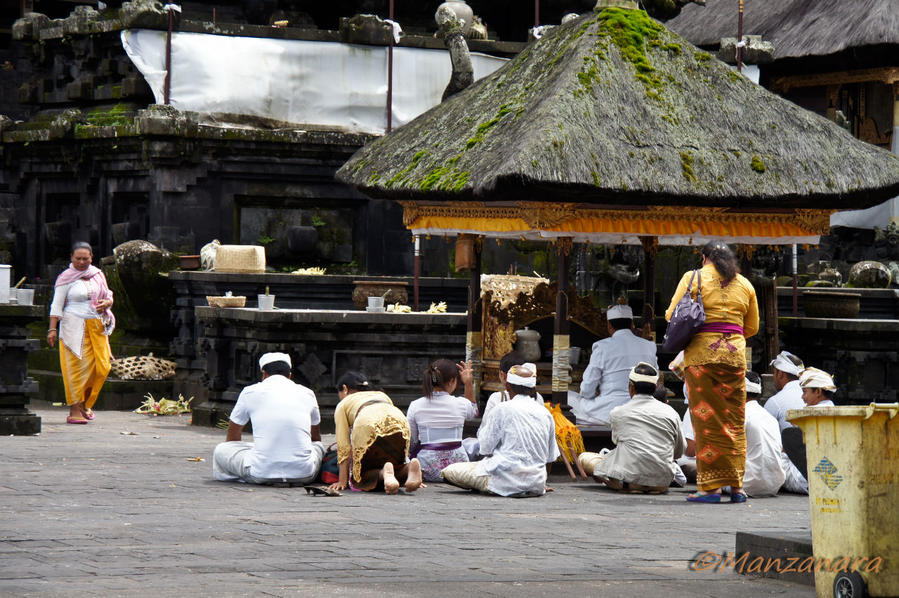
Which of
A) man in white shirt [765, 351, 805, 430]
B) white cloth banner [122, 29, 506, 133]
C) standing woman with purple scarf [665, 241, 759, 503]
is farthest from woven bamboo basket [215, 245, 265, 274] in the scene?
standing woman with purple scarf [665, 241, 759, 503]

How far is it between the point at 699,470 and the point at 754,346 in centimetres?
570

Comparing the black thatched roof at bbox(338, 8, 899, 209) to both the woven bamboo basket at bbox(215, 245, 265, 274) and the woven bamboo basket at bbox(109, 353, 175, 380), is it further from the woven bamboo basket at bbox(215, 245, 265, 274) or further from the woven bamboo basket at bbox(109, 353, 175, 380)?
the woven bamboo basket at bbox(109, 353, 175, 380)

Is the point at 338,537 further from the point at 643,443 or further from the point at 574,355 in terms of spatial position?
the point at 574,355

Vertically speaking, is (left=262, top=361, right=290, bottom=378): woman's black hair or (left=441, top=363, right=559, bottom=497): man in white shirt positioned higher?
(left=262, top=361, right=290, bottom=378): woman's black hair

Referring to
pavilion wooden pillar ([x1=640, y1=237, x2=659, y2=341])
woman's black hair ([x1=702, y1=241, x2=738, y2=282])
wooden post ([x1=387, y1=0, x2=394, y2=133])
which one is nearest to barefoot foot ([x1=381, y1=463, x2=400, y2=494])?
woman's black hair ([x1=702, y1=241, x2=738, y2=282])

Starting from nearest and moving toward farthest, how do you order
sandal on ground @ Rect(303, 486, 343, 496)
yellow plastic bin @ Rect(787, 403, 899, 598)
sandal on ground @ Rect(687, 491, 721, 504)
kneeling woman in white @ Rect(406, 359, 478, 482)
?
yellow plastic bin @ Rect(787, 403, 899, 598)
sandal on ground @ Rect(303, 486, 343, 496)
sandal on ground @ Rect(687, 491, 721, 504)
kneeling woman in white @ Rect(406, 359, 478, 482)

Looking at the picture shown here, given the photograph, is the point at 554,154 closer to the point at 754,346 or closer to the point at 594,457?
the point at 594,457

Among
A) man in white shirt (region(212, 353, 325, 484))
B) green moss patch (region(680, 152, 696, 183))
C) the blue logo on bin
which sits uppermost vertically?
green moss patch (region(680, 152, 696, 183))

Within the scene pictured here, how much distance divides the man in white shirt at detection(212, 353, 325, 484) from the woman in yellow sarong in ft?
0.92

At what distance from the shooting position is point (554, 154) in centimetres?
1203

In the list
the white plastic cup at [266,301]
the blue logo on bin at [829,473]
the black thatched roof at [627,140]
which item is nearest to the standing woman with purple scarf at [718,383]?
the black thatched roof at [627,140]

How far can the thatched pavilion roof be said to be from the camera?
1223 cm

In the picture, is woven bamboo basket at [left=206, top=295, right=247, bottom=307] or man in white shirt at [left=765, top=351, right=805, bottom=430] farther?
woven bamboo basket at [left=206, top=295, right=247, bottom=307]

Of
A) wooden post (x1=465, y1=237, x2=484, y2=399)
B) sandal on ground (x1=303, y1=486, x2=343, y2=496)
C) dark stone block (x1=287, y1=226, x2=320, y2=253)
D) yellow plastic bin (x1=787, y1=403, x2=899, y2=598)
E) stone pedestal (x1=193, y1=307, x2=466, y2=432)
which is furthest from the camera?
dark stone block (x1=287, y1=226, x2=320, y2=253)
